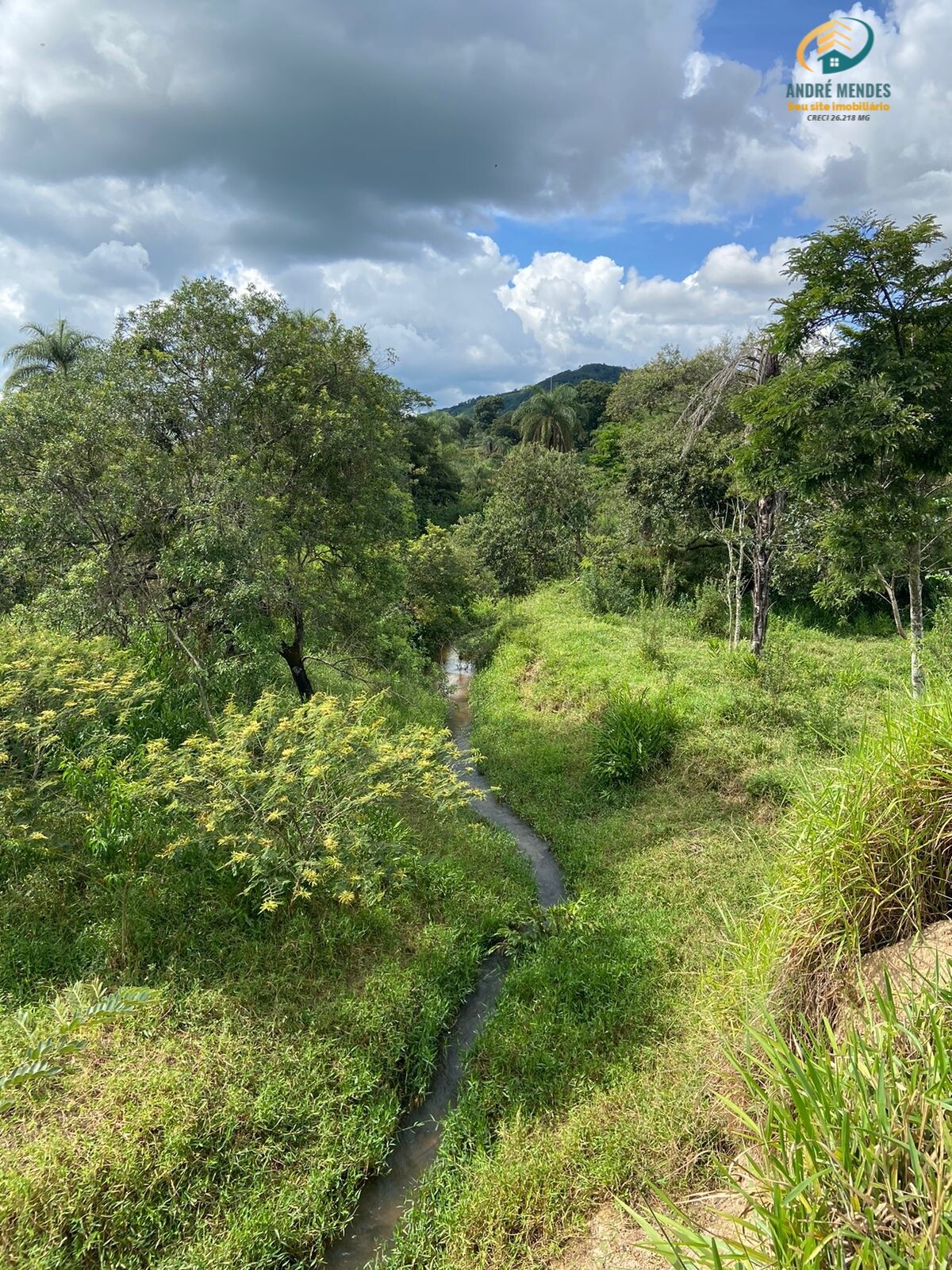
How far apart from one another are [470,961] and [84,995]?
10.9 ft

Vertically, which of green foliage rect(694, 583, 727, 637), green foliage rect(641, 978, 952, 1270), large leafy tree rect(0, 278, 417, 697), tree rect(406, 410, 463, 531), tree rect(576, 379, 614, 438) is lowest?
green foliage rect(641, 978, 952, 1270)

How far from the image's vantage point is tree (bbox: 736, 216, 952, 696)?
5.77m

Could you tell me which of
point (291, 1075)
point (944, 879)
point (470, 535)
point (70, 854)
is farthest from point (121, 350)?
point (470, 535)

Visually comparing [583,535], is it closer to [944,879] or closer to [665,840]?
[665,840]

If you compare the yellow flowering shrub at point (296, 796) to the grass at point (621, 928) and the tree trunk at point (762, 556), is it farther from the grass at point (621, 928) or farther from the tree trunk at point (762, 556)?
the tree trunk at point (762, 556)

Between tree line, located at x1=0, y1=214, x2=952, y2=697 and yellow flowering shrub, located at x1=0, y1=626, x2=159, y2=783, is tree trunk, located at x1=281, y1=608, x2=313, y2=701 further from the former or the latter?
yellow flowering shrub, located at x1=0, y1=626, x2=159, y2=783

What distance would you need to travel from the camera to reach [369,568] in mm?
10023

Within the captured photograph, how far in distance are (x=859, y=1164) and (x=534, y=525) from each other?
21.1 meters

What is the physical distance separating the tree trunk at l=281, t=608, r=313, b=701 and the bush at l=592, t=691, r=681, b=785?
4592 mm

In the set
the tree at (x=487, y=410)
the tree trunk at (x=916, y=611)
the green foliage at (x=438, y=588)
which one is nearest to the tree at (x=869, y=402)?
the tree trunk at (x=916, y=611)

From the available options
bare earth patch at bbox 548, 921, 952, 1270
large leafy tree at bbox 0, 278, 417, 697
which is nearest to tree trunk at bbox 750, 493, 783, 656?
large leafy tree at bbox 0, 278, 417, 697

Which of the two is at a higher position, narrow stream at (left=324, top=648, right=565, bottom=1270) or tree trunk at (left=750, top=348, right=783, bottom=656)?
tree trunk at (left=750, top=348, right=783, bottom=656)

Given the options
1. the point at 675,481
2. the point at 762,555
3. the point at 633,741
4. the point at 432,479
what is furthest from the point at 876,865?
the point at 432,479

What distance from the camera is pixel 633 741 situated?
908 centimetres
